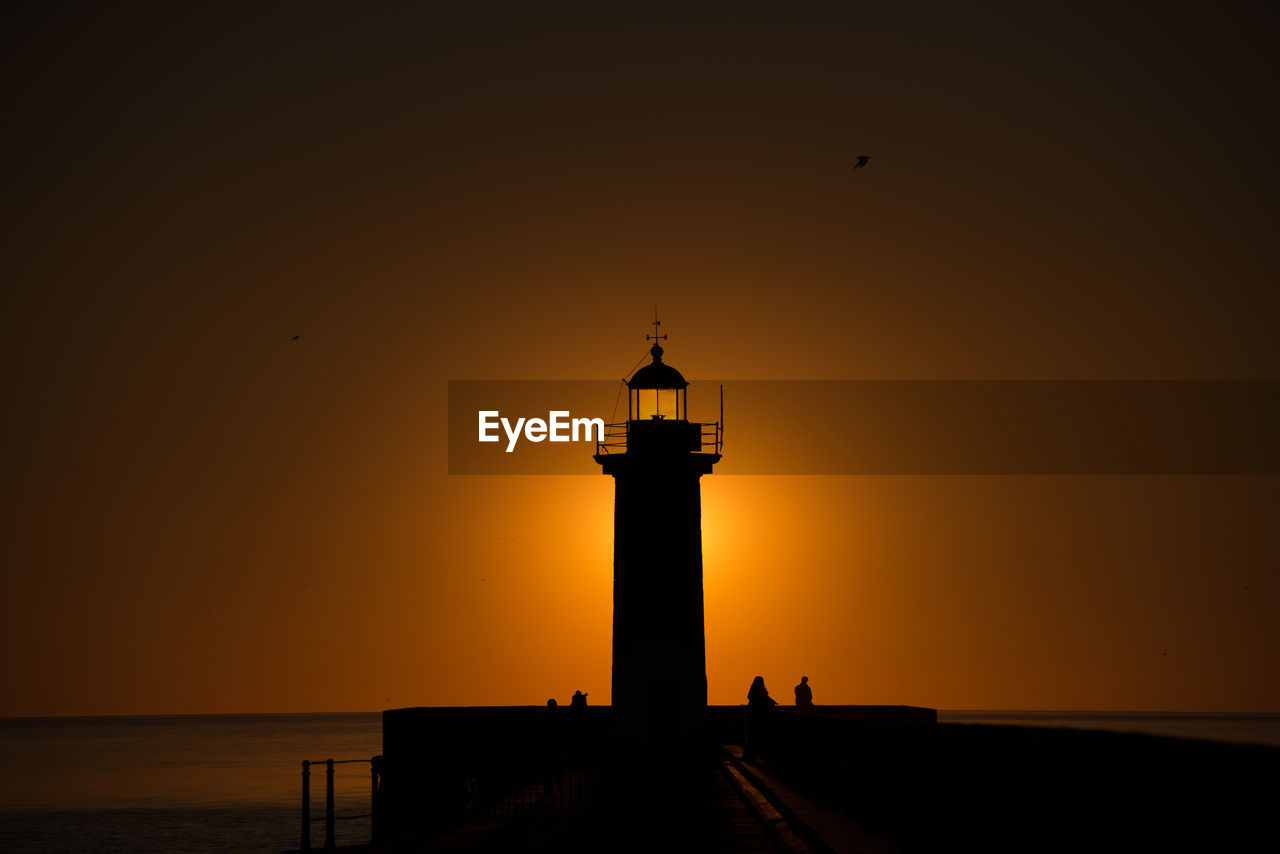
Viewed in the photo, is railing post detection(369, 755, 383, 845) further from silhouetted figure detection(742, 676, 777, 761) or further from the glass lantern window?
the glass lantern window

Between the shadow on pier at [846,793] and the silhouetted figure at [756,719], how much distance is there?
141 mm

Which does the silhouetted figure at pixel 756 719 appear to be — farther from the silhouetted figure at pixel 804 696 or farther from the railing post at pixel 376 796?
the railing post at pixel 376 796

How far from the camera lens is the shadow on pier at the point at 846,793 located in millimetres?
7605

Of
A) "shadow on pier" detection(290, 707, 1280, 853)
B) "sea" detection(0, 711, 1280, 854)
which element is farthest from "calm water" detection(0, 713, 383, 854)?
"shadow on pier" detection(290, 707, 1280, 853)

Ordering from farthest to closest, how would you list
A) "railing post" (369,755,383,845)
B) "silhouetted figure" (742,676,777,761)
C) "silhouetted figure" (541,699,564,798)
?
"silhouetted figure" (742,676,777,761), "silhouetted figure" (541,699,564,798), "railing post" (369,755,383,845)

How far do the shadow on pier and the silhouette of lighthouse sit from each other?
34.2 inches

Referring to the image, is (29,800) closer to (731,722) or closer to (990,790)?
(731,722)

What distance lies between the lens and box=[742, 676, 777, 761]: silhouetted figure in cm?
3309

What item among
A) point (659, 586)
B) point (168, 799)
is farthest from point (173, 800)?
point (659, 586)

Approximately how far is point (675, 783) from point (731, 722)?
51.9 feet

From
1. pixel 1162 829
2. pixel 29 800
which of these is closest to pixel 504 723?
pixel 1162 829

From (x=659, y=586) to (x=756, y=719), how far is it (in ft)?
13.3

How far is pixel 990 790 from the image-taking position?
11.5 m

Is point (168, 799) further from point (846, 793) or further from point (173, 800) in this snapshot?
point (846, 793)
